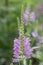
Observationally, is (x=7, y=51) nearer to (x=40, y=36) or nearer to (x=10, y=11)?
(x=40, y=36)

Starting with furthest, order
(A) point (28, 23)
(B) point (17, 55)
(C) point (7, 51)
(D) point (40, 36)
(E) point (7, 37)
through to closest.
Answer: (E) point (7, 37)
(C) point (7, 51)
(D) point (40, 36)
(A) point (28, 23)
(B) point (17, 55)

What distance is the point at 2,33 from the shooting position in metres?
3.00

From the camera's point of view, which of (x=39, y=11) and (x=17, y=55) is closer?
(x=17, y=55)

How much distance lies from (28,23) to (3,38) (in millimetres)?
611

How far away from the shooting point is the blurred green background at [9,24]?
2688 mm

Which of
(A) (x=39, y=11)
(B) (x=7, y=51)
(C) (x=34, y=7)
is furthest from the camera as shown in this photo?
(C) (x=34, y=7)

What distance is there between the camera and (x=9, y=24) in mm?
3160

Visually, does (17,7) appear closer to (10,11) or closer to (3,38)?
(10,11)

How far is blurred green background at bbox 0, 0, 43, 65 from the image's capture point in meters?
2.69

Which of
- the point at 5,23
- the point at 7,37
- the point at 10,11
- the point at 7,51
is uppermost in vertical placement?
the point at 10,11

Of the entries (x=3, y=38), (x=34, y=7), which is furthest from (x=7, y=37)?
(x=34, y=7)

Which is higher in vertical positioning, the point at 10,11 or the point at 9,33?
the point at 10,11

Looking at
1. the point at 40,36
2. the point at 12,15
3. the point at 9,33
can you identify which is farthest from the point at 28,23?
the point at 12,15

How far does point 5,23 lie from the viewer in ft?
10.3
